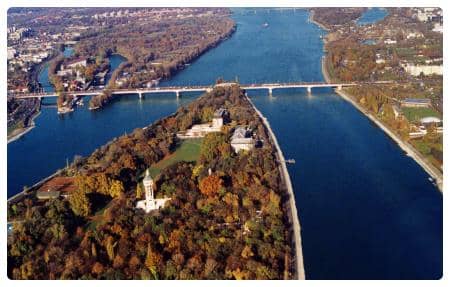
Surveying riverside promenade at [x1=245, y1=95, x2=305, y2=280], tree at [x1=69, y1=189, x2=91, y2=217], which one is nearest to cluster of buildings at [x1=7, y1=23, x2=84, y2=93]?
riverside promenade at [x1=245, y1=95, x2=305, y2=280]

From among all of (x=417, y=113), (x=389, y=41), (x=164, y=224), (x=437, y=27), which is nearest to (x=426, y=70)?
(x=417, y=113)

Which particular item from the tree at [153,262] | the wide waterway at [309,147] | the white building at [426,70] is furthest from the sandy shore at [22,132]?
the white building at [426,70]

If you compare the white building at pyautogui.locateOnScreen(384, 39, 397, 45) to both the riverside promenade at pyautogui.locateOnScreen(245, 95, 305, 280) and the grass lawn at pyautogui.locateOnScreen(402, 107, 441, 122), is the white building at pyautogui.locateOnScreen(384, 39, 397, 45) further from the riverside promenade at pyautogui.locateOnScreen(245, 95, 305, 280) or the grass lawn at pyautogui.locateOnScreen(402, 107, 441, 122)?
the riverside promenade at pyautogui.locateOnScreen(245, 95, 305, 280)

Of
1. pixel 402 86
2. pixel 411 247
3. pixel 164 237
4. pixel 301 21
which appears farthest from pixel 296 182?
pixel 301 21

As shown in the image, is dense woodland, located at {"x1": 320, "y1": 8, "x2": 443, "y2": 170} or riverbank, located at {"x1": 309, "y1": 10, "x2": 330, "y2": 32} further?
riverbank, located at {"x1": 309, "y1": 10, "x2": 330, "y2": 32}

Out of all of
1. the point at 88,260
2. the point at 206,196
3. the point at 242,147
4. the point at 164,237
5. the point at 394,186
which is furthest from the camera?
the point at 242,147

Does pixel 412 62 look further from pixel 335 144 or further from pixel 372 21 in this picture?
pixel 372 21
